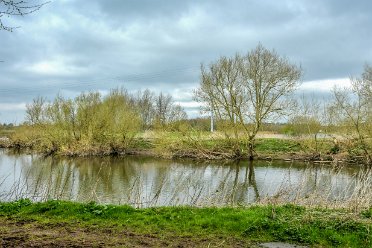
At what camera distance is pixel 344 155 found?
3291 centimetres

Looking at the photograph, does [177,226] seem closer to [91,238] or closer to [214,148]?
[91,238]

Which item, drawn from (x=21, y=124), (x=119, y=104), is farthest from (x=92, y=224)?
(x=21, y=124)

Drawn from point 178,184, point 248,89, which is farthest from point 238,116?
point 178,184

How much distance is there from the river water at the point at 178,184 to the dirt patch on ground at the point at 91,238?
337 centimetres

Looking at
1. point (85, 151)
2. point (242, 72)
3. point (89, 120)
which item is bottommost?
point (85, 151)

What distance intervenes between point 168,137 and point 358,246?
30.8m

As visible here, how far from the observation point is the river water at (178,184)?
39.4ft

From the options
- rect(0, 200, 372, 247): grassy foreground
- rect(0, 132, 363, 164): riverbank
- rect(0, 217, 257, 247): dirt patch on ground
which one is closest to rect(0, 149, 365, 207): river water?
rect(0, 200, 372, 247): grassy foreground

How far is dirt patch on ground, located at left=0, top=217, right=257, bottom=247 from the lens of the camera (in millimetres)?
6074

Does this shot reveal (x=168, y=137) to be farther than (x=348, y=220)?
Yes

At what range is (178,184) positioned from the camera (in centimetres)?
1555

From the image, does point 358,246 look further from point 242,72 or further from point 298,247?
point 242,72

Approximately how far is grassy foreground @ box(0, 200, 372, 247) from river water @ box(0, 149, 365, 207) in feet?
6.92

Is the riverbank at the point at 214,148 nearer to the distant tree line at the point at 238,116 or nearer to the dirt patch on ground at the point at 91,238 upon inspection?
the distant tree line at the point at 238,116
